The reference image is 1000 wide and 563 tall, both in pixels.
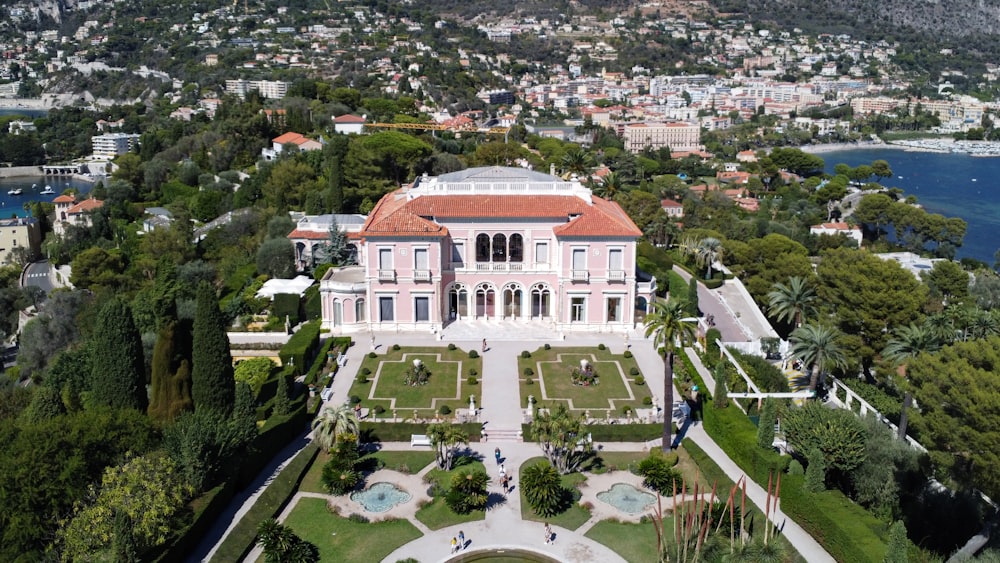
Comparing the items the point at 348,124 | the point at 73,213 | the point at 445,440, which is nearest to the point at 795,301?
the point at 445,440

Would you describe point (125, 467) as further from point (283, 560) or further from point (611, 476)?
point (611, 476)

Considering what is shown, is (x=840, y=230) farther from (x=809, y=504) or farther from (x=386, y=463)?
(x=386, y=463)

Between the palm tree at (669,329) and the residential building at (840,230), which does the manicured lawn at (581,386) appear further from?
the residential building at (840,230)

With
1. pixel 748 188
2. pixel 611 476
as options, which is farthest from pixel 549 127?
pixel 611 476

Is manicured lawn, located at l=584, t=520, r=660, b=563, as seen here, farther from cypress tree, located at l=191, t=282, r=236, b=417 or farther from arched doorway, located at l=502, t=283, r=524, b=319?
arched doorway, located at l=502, t=283, r=524, b=319

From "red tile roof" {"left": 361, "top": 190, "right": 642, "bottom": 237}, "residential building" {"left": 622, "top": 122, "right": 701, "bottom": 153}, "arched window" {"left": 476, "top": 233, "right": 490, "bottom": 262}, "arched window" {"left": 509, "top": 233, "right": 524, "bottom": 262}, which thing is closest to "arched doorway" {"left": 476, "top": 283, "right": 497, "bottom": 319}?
"arched window" {"left": 476, "top": 233, "right": 490, "bottom": 262}

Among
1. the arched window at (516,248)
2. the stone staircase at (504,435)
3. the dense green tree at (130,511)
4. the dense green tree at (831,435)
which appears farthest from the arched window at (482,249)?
the dense green tree at (130,511)
